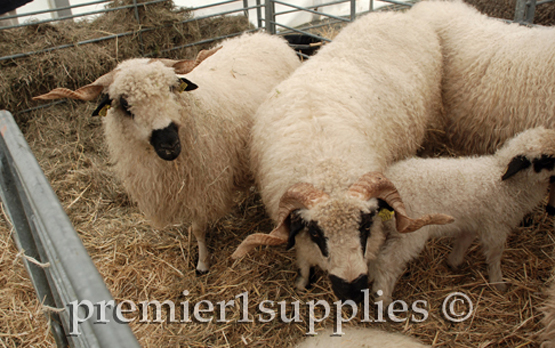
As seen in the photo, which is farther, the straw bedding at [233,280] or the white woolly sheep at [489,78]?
the white woolly sheep at [489,78]

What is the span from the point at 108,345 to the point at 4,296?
297 centimetres

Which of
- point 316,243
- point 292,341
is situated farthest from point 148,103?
point 292,341

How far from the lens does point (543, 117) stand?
318cm

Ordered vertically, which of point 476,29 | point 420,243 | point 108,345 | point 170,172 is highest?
point 476,29

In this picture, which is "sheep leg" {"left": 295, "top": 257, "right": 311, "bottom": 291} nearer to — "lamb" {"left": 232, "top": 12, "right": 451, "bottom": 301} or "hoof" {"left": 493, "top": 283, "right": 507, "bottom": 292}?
"lamb" {"left": 232, "top": 12, "right": 451, "bottom": 301}

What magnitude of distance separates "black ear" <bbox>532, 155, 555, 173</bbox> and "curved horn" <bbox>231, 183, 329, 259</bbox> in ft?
5.18

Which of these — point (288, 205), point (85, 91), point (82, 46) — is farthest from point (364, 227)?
point (82, 46)

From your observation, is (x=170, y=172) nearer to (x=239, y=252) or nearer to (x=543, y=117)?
(x=239, y=252)

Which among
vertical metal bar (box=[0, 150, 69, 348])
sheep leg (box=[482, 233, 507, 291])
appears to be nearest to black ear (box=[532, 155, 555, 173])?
sheep leg (box=[482, 233, 507, 291])

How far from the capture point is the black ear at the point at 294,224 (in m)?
2.29

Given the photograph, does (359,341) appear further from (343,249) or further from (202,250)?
(202,250)

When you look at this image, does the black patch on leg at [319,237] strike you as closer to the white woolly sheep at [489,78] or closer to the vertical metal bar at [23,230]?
the vertical metal bar at [23,230]

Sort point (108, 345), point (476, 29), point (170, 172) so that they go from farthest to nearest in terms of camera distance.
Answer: point (476, 29), point (170, 172), point (108, 345)

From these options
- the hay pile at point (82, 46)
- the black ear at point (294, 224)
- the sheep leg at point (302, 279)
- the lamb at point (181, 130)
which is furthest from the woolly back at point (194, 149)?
the hay pile at point (82, 46)
